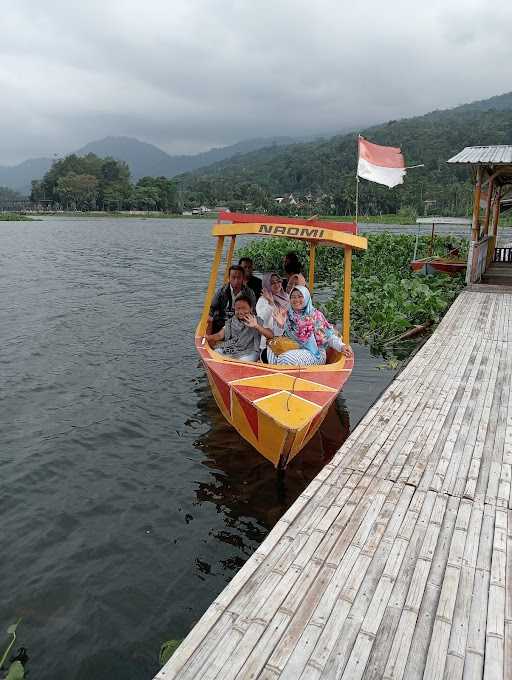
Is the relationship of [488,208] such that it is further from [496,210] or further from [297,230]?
[297,230]

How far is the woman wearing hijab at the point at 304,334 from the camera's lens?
6625 mm

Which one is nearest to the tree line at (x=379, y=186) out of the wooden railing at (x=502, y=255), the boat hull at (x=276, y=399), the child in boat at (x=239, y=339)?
the wooden railing at (x=502, y=255)

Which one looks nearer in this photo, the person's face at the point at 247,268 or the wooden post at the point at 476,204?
the person's face at the point at 247,268

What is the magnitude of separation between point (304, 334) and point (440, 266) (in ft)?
37.3

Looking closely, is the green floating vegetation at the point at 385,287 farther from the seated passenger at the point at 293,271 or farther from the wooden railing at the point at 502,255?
the seated passenger at the point at 293,271

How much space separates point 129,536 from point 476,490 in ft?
10.7

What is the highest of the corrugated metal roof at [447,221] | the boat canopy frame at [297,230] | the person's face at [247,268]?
the boat canopy frame at [297,230]

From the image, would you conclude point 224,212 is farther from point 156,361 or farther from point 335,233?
point 156,361

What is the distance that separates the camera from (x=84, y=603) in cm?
432

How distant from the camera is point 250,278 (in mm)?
8508

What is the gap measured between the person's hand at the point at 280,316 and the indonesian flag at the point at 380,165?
2.76m

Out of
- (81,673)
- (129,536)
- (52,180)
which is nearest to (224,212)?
(129,536)

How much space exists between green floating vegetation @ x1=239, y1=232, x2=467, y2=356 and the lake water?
1.63m

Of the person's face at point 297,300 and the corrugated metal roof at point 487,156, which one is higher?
the corrugated metal roof at point 487,156
